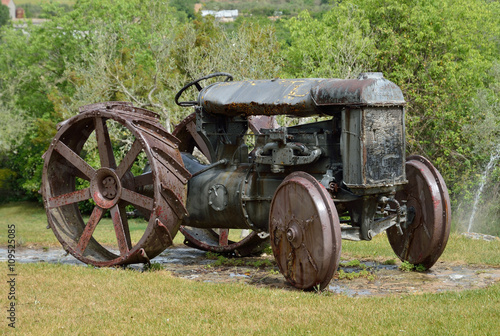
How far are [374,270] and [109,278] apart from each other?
3406 mm

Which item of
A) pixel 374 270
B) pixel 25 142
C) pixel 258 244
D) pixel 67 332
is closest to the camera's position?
pixel 67 332

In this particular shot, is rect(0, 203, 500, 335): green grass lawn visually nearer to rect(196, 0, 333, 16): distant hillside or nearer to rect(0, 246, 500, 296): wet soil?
rect(0, 246, 500, 296): wet soil

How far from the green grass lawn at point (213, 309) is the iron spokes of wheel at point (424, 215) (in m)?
1.08

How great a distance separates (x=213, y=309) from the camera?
22.7 feet

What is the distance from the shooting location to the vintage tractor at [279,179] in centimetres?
788

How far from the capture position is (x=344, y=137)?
26.5 ft

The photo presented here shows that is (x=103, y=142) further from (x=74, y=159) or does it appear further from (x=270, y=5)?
(x=270, y=5)

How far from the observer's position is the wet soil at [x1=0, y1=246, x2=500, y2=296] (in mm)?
8031

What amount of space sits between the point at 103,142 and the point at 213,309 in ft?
11.2

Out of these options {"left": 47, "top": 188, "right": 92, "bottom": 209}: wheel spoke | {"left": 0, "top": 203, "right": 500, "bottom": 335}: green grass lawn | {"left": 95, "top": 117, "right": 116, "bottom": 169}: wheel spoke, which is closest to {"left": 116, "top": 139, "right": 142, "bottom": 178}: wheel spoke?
{"left": 95, "top": 117, "right": 116, "bottom": 169}: wheel spoke

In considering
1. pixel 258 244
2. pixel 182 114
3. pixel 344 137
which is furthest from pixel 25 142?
pixel 344 137

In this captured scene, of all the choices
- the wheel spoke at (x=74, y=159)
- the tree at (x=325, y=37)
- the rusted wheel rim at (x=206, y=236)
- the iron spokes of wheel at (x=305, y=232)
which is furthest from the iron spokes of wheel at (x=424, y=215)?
the tree at (x=325, y=37)

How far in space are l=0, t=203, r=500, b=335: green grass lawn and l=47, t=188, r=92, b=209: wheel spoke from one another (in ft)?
3.68

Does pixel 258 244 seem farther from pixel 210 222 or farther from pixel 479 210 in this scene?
pixel 479 210
